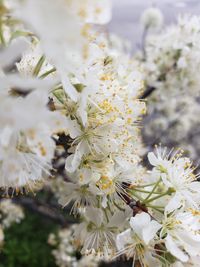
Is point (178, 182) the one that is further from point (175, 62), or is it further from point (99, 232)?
point (175, 62)

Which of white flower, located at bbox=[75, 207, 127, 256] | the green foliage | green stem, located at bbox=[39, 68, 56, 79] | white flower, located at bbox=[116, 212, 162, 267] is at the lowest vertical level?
the green foliage

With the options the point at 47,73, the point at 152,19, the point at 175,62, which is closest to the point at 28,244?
the point at 152,19

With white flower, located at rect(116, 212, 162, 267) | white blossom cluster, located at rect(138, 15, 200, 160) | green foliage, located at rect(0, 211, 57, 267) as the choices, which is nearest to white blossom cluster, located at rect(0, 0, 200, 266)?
white flower, located at rect(116, 212, 162, 267)

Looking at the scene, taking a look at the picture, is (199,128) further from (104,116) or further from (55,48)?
(55,48)

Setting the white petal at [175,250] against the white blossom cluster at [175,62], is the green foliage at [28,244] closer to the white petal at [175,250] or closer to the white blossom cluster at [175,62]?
the white blossom cluster at [175,62]

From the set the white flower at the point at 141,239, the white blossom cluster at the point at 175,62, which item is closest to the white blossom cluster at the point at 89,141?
the white flower at the point at 141,239

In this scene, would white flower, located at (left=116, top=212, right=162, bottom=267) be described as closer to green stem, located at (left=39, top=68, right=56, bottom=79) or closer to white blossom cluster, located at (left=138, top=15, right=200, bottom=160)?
green stem, located at (left=39, top=68, right=56, bottom=79)
